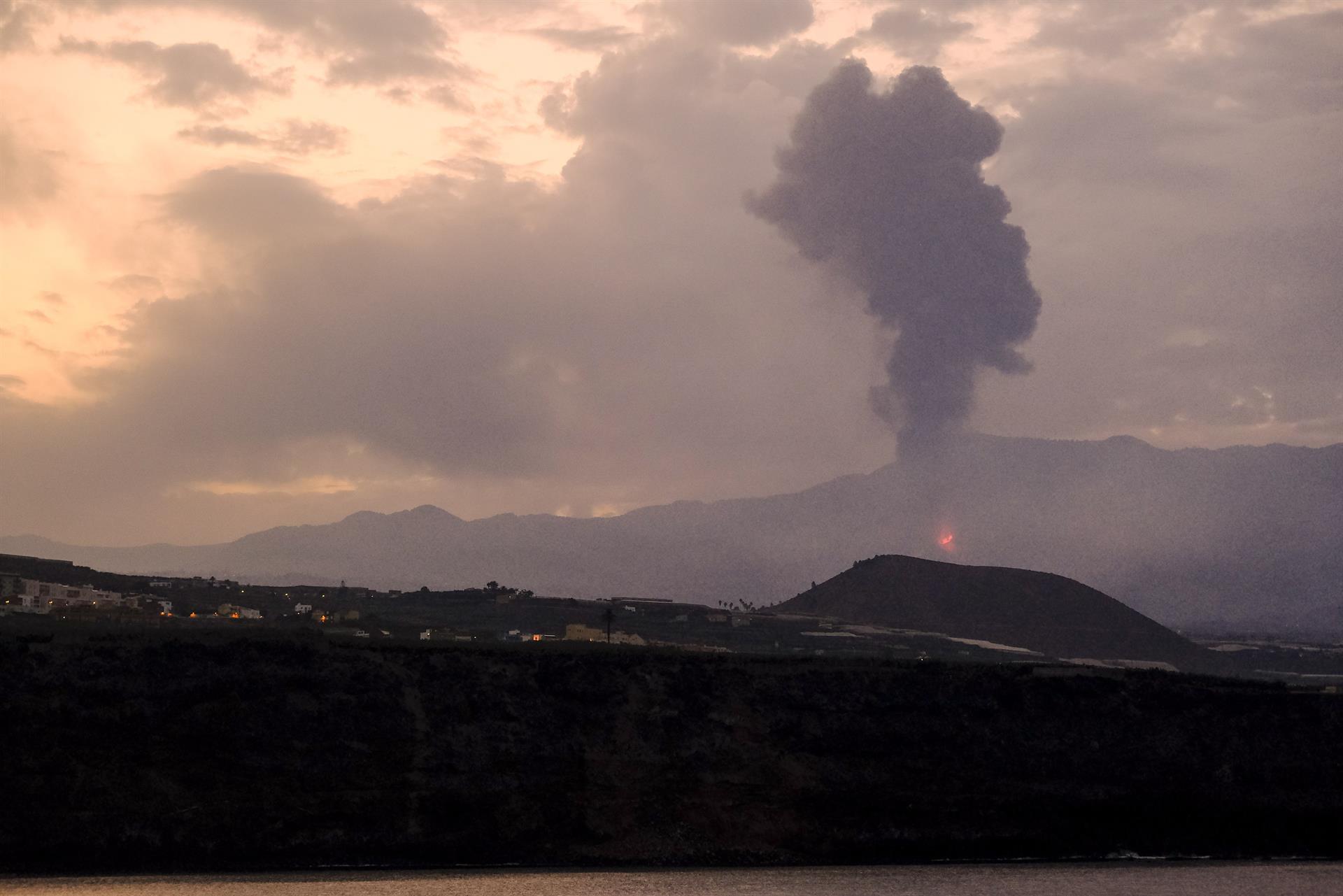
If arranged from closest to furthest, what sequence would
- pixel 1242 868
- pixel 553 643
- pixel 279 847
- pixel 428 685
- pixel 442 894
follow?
pixel 442 894 → pixel 279 847 → pixel 1242 868 → pixel 428 685 → pixel 553 643

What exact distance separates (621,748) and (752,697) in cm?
1262

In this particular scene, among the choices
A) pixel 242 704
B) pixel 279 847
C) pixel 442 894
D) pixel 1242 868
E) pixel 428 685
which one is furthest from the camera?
pixel 428 685

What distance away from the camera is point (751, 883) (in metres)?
79.2

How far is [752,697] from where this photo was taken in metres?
108

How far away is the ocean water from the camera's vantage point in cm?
7350

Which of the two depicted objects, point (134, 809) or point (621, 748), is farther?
point (621, 748)

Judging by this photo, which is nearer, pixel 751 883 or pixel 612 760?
pixel 751 883

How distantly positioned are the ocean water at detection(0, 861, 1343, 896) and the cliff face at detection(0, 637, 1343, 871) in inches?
159

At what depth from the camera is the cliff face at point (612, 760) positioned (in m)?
85.4

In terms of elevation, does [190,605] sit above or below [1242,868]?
above

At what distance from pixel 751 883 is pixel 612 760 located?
20.2m

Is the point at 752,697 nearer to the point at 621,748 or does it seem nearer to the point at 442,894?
the point at 621,748

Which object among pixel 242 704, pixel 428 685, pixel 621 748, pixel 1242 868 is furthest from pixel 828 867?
pixel 242 704

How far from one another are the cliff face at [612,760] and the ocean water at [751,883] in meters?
4.04
